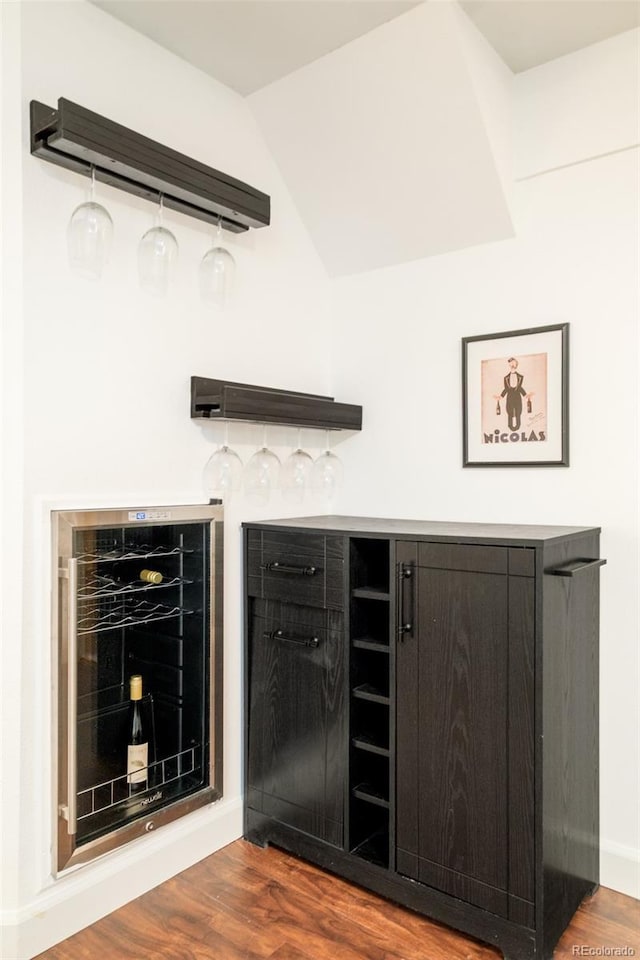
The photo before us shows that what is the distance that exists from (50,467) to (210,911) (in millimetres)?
1428

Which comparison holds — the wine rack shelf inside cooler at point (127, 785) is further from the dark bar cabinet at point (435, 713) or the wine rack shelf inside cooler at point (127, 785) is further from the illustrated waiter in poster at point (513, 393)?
the illustrated waiter in poster at point (513, 393)

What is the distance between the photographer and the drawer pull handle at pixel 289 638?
7.34 feet

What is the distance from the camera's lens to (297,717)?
7.55 ft

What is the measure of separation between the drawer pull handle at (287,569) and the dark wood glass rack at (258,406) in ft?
1.68

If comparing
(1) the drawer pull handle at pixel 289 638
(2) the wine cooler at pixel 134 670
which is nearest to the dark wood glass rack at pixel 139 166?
(2) the wine cooler at pixel 134 670

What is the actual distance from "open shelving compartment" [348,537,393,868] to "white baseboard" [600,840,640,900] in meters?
0.71

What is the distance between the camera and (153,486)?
85.2 inches

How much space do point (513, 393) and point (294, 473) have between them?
2.95ft

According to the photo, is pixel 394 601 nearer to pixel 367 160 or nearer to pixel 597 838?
pixel 597 838

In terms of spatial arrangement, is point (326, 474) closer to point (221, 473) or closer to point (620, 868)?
point (221, 473)

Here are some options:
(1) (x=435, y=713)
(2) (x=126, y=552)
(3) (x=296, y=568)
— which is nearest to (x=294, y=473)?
(3) (x=296, y=568)

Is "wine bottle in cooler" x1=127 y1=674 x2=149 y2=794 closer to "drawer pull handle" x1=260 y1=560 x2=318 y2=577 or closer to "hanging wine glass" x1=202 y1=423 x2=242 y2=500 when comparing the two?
"drawer pull handle" x1=260 y1=560 x2=318 y2=577

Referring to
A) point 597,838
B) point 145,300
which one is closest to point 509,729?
point 597,838

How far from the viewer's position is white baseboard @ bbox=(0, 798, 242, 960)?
180 centimetres
